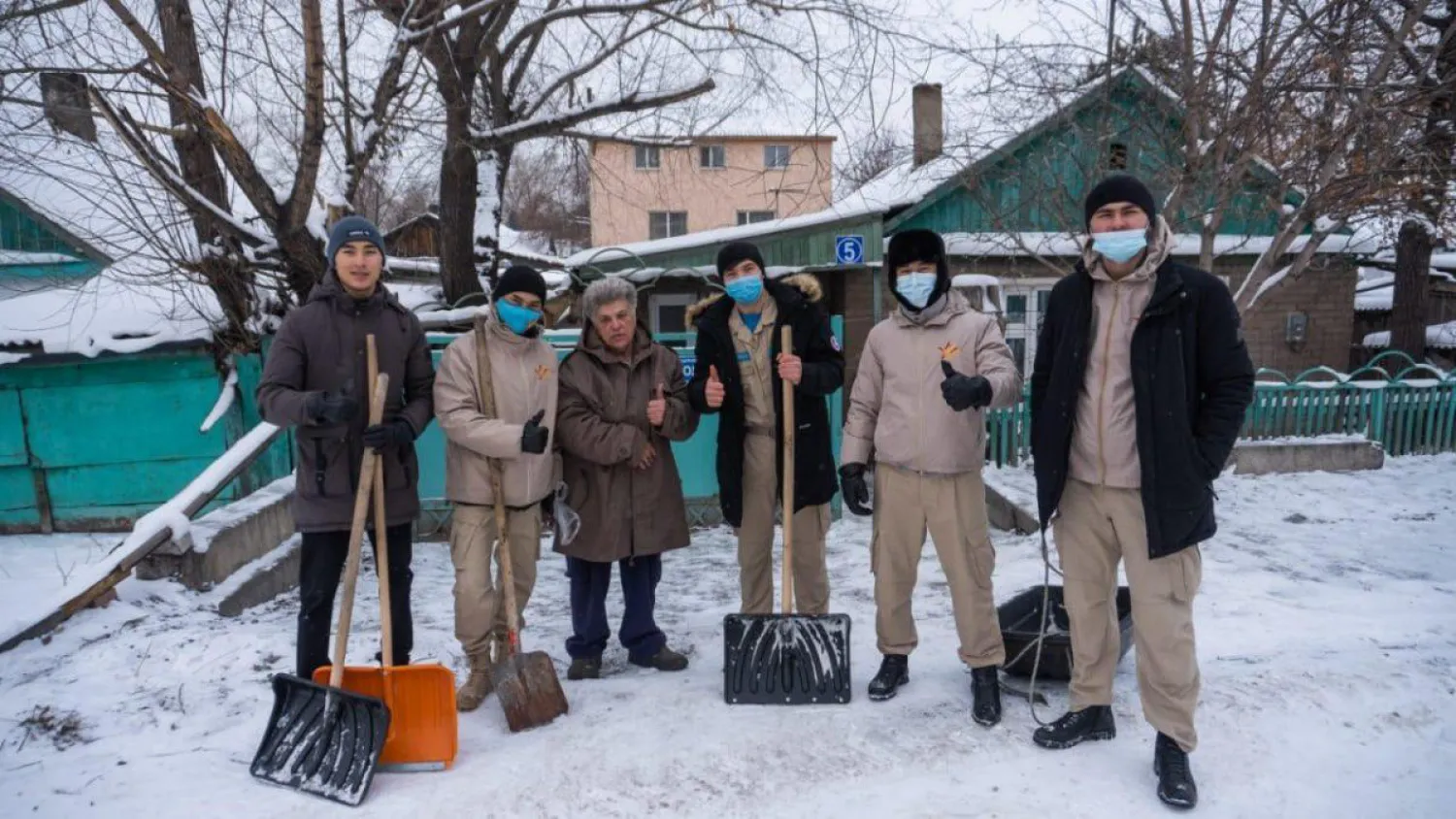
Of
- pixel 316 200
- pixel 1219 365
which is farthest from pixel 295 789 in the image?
pixel 316 200

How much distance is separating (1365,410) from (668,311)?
7.84 metres

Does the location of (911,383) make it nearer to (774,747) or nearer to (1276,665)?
(774,747)

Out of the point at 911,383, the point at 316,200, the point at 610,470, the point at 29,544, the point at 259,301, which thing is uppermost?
the point at 316,200

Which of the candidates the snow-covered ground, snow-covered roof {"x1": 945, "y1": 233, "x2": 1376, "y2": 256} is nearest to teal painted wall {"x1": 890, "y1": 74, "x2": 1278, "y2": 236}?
snow-covered roof {"x1": 945, "y1": 233, "x2": 1376, "y2": 256}

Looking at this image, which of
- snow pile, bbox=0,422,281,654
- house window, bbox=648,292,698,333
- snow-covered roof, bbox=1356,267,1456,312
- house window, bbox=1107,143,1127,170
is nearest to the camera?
snow pile, bbox=0,422,281,654

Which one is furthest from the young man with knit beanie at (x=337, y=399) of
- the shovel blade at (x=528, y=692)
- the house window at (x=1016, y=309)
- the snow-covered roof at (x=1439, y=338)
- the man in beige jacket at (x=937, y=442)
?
the snow-covered roof at (x=1439, y=338)

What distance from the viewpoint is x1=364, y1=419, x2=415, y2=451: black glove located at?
299 cm

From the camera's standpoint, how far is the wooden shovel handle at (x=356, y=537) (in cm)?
283

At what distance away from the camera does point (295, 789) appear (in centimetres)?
273

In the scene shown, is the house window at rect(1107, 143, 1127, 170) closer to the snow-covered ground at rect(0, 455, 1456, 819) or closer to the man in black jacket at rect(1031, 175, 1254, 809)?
the snow-covered ground at rect(0, 455, 1456, 819)

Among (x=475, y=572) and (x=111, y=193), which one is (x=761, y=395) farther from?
(x=111, y=193)

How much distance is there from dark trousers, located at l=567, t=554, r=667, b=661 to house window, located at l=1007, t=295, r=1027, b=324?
9324 mm

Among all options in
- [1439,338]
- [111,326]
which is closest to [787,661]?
[111,326]

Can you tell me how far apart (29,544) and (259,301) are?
10.7 feet
